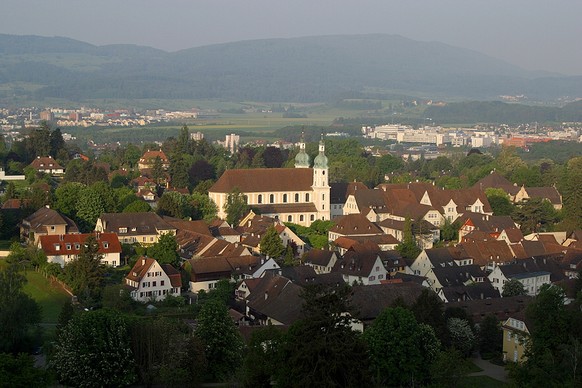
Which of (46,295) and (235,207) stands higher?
(235,207)

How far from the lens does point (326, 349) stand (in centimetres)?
2166

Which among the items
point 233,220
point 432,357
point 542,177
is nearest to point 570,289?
point 432,357

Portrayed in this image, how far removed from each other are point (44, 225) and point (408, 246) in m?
17.0

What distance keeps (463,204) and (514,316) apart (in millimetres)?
24953

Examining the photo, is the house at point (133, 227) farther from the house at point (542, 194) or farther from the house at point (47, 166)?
the house at point (542, 194)

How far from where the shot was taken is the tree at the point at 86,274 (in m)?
35.6

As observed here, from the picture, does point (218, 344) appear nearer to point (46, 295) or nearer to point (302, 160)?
point (46, 295)

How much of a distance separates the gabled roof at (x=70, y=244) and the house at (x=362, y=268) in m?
9.61

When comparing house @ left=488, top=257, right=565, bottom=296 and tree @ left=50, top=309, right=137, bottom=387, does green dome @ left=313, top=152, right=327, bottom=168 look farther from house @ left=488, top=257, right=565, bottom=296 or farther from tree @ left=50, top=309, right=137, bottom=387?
tree @ left=50, top=309, right=137, bottom=387

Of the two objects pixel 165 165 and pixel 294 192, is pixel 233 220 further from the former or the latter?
pixel 165 165

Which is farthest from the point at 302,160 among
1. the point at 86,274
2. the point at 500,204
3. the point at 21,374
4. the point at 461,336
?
the point at 21,374

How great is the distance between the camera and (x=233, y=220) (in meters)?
52.1

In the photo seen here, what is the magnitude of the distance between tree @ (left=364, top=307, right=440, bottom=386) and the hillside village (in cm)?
101

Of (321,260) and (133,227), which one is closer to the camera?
(321,260)
